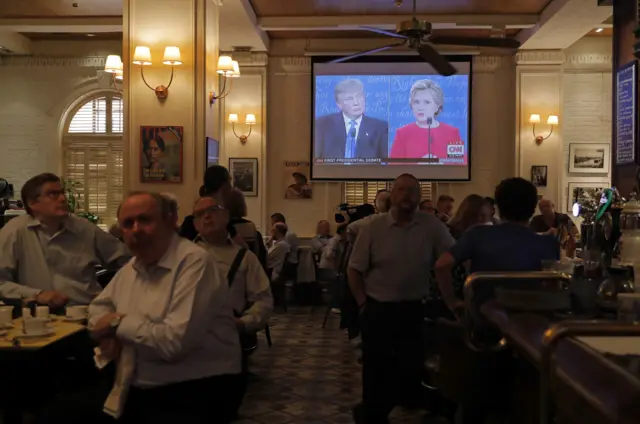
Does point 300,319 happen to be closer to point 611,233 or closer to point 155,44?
point 155,44

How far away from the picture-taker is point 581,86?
516 inches

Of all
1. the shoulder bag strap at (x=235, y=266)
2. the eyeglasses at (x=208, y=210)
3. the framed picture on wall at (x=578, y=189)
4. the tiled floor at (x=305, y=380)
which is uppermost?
the framed picture on wall at (x=578, y=189)

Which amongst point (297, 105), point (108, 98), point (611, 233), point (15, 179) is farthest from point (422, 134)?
point (611, 233)

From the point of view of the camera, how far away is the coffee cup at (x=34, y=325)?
3357mm

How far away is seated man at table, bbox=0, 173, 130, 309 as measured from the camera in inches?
161

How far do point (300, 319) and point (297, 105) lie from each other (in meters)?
4.87

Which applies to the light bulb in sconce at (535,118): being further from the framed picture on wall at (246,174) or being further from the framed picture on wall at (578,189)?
the framed picture on wall at (246,174)

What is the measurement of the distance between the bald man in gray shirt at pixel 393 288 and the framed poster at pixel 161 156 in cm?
433

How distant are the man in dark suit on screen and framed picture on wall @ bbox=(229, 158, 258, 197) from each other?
1128 mm

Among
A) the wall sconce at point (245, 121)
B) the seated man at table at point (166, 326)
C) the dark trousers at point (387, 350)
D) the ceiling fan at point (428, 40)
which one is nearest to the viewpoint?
the seated man at table at point (166, 326)

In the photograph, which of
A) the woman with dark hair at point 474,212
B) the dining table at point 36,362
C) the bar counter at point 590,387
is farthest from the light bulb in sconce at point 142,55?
the bar counter at point 590,387

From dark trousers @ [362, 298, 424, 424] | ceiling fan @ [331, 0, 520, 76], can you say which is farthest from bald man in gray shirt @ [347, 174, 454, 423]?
ceiling fan @ [331, 0, 520, 76]

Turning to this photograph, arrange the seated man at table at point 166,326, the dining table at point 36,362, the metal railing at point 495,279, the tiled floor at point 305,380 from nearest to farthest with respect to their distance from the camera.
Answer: the seated man at table at point 166,326, the dining table at point 36,362, the metal railing at point 495,279, the tiled floor at point 305,380

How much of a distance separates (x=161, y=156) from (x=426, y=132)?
19.7 ft
